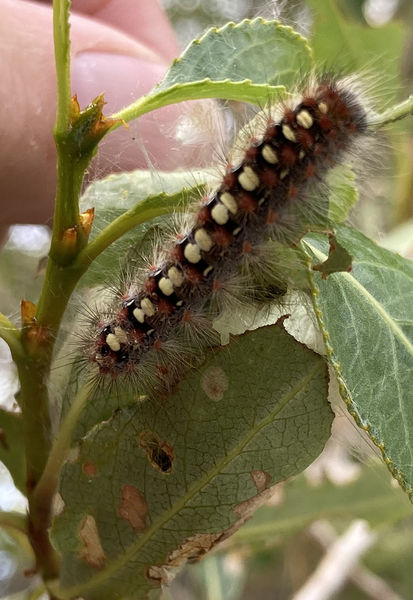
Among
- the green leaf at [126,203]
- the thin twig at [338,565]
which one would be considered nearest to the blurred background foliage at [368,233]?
the thin twig at [338,565]

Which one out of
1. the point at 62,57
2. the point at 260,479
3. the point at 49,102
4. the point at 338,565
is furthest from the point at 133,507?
the point at 338,565

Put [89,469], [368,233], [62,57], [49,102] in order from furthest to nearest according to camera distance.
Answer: [368,233]
[49,102]
[89,469]
[62,57]

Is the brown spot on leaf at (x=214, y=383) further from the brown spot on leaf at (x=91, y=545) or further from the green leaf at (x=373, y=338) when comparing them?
the brown spot on leaf at (x=91, y=545)

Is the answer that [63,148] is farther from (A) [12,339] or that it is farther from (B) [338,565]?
(B) [338,565]

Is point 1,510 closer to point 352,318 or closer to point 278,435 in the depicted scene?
point 278,435

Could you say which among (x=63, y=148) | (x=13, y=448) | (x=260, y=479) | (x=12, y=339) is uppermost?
(x=63, y=148)

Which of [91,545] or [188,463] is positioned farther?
[91,545]

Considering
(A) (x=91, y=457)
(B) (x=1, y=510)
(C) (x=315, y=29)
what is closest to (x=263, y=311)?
(A) (x=91, y=457)
